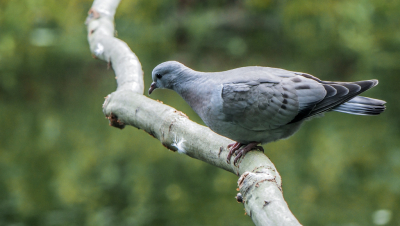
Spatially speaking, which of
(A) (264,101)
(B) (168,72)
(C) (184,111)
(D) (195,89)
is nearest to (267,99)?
(A) (264,101)

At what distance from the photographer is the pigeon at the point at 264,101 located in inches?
114

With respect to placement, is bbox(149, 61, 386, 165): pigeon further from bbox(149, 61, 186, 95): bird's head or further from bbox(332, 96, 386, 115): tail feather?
bbox(149, 61, 186, 95): bird's head

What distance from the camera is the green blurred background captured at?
20.1 ft

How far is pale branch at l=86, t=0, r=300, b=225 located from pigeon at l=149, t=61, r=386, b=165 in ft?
0.56

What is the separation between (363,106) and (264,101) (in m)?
0.64

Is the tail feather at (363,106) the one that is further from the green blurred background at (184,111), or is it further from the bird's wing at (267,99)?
the green blurred background at (184,111)

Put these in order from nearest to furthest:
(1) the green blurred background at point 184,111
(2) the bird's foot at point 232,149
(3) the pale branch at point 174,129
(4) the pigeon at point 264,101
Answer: (3) the pale branch at point 174,129 → (2) the bird's foot at point 232,149 → (4) the pigeon at point 264,101 → (1) the green blurred background at point 184,111

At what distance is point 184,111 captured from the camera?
336 inches

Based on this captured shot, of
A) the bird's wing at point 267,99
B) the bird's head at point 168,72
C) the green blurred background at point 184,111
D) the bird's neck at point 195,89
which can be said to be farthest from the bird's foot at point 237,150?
the green blurred background at point 184,111

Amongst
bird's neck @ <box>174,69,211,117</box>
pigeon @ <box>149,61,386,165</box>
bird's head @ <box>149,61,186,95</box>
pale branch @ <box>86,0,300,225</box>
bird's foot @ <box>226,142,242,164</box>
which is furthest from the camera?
bird's head @ <box>149,61,186,95</box>

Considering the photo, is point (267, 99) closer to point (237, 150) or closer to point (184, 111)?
point (237, 150)

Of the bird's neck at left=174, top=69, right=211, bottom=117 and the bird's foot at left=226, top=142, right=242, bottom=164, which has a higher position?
the bird's neck at left=174, top=69, right=211, bottom=117

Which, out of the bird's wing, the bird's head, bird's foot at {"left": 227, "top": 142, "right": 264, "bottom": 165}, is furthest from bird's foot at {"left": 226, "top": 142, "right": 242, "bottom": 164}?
the bird's head

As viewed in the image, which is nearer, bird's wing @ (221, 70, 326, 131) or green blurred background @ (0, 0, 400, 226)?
bird's wing @ (221, 70, 326, 131)
